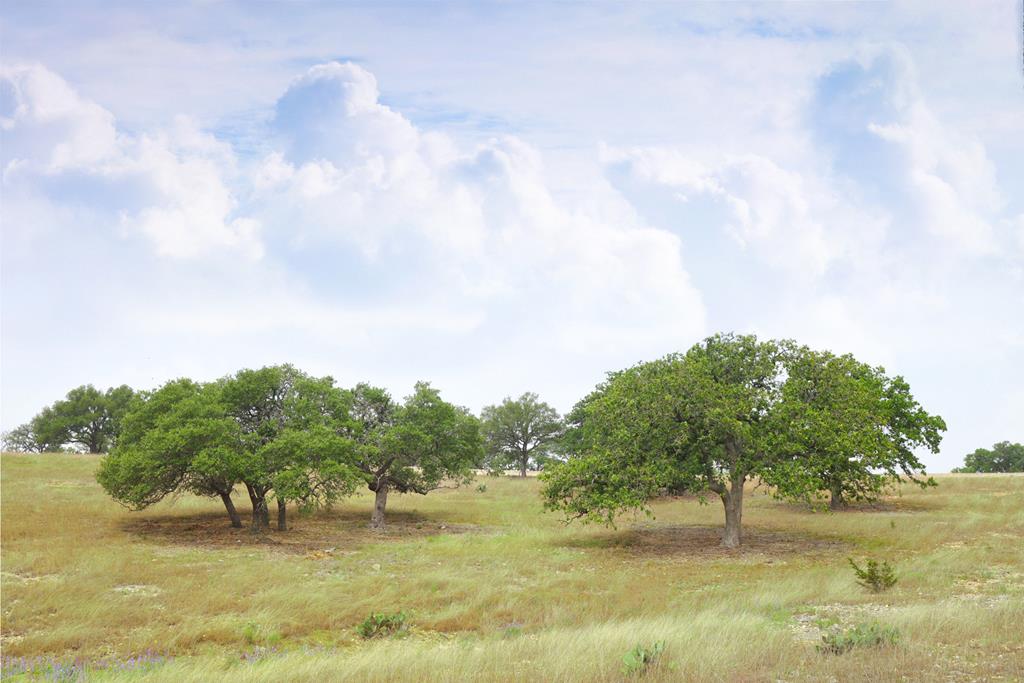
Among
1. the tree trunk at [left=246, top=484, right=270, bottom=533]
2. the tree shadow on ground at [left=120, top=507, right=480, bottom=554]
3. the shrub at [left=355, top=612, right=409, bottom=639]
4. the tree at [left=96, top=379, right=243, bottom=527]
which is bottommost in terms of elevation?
the tree shadow on ground at [left=120, top=507, right=480, bottom=554]

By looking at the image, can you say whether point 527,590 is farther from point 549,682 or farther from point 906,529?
point 906,529

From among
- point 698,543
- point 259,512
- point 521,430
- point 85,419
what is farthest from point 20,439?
point 698,543

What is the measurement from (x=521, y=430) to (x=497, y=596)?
3316 inches

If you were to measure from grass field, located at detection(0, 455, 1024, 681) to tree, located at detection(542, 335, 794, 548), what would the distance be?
2992 mm

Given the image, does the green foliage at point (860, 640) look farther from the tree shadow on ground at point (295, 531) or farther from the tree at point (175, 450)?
the tree at point (175, 450)

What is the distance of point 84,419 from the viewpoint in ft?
311

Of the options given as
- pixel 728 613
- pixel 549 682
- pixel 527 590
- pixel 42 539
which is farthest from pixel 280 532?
pixel 549 682

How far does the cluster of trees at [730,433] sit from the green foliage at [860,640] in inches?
710

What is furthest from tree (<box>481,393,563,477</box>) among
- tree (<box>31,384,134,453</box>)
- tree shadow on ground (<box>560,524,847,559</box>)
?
tree shadow on ground (<box>560,524,847,559</box>)

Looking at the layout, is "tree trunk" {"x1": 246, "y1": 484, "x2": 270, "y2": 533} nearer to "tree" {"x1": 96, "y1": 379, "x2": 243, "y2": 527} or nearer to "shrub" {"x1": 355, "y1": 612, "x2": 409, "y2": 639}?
"tree" {"x1": 96, "y1": 379, "x2": 243, "y2": 527}

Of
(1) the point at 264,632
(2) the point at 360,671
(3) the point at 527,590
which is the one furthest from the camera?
(3) the point at 527,590

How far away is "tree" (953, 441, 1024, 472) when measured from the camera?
12932 centimetres

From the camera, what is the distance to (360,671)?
36.5 feet

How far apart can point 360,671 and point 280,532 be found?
31.2 meters
